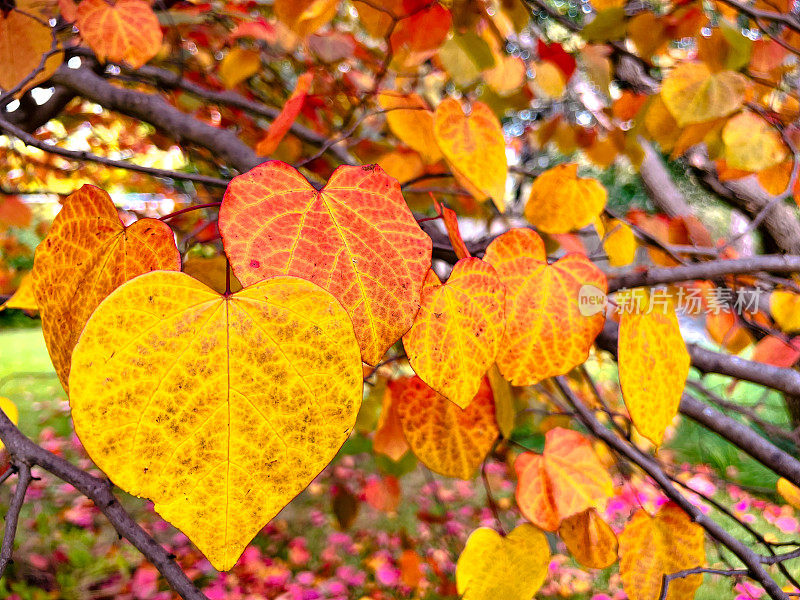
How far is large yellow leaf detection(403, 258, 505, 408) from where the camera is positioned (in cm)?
36

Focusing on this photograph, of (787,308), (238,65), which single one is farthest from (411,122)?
(787,308)

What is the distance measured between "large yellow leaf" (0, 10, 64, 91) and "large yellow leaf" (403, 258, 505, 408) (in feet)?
2.11

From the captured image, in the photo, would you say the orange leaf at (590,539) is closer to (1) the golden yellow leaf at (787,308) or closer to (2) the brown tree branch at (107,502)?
(2) the brown tree branch at (107,502)

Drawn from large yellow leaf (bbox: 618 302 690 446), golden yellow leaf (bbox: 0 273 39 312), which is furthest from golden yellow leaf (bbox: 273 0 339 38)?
large yellow leaf (bbox: 618 302 690 446)

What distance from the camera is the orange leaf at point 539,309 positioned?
448mm

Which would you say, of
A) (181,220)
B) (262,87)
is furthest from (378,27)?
(262,87)

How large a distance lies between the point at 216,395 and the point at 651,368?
0.38 m

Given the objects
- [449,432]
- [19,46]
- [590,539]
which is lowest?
[590,539]

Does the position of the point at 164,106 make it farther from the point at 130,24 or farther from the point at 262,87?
the point at 262,87

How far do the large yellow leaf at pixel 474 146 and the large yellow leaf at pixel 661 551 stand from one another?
0.42m

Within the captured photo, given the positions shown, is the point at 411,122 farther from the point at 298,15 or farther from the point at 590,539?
the point at 590,539

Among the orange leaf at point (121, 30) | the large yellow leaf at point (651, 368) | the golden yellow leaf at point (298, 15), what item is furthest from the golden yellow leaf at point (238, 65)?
the large yellow leaf at point (651, 368)

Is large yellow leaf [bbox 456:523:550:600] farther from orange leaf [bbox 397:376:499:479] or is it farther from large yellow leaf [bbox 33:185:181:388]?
large yellow leaf [bbox 33:185:181:388]

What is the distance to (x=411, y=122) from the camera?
721mm
